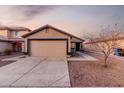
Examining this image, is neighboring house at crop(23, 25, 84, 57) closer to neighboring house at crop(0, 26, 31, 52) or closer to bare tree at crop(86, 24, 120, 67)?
neighboring house at crop(0, 26, 31, 52)

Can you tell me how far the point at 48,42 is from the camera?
12703mm

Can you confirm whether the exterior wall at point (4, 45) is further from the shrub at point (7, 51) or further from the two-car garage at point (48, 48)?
the two-car garage at point (48, 48)

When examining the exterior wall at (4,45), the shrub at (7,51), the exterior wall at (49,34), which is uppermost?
the exterior wall at (49,34)

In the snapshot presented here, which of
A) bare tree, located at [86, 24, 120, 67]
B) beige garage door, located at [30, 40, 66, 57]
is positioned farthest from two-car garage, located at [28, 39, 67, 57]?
bare tree, located at [86, 24, 120, 67]

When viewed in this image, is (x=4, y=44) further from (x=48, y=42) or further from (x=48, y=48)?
(x=48, y=48)

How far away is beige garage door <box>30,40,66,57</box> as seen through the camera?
489 inches

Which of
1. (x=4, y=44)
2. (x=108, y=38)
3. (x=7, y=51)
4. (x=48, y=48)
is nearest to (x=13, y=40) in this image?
(x=4, y=44)

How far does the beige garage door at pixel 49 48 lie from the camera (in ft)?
40.7

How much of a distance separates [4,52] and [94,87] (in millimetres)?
13010

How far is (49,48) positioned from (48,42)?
0.63 metres

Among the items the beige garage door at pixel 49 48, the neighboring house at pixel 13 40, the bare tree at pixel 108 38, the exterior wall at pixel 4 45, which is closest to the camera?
the bare tree at pixel 108 38

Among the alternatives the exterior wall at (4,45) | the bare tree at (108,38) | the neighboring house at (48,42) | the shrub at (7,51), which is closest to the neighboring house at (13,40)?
the exterior wall at (4,45)
